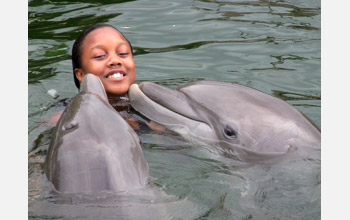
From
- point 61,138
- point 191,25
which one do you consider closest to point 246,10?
point 191,25

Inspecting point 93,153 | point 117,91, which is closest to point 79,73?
point 117,91

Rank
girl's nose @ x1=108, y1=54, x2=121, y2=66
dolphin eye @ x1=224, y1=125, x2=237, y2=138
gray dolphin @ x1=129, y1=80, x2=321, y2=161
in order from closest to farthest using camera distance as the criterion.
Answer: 1. gray dolphin @ x1=129, y1=80, x2=321, y2=161
2. dolphin eye @ x1=224, y1=125, x2=237, y2=138
3. girl's nose @ x1=108, y1=54, x2=121, y2=66

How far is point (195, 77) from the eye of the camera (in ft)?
26.6

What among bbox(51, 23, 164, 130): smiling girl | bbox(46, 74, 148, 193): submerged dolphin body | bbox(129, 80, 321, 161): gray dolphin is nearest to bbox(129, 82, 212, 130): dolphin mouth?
bbox(129, 80, 321, 161): gray dolphin

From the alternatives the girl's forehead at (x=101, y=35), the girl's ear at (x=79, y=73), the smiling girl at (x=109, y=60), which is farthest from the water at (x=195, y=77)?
the girl's forehead at (x=101, y=35)

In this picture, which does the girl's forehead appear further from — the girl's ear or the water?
the water

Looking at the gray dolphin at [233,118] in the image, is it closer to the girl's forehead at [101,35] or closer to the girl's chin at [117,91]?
the girl's chin at [117,91]

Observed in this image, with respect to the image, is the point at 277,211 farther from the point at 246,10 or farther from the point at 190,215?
the point at 246,10

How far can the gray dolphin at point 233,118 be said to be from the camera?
4973 millimetres

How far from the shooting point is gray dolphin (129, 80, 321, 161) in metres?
4.97

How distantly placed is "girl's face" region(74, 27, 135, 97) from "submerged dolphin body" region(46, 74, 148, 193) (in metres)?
2.53

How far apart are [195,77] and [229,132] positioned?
3.01m

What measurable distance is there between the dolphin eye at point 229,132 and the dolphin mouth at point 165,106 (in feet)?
0.66

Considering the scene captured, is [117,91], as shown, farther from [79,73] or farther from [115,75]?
[79,73]
